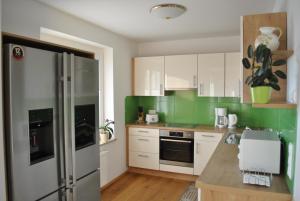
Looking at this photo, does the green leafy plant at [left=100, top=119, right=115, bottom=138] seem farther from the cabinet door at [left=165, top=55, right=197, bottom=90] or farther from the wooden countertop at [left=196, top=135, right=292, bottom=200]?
the wooden countertop at [left=196, top=135, right=292, bottom=200]

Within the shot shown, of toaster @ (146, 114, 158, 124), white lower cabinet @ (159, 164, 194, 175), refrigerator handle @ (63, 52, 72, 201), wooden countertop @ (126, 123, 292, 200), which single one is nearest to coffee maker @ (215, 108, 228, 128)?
white lower cabinet @ (159, 164, 194, 175)

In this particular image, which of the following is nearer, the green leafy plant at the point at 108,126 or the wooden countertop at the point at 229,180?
the wooden countertop at the point at 229,180

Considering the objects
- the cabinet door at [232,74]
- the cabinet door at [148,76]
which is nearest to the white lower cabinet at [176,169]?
the cabinet door at [148,76]

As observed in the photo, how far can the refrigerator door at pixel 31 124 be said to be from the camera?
142 centimetres

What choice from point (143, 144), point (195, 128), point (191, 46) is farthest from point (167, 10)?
point (143, 144)

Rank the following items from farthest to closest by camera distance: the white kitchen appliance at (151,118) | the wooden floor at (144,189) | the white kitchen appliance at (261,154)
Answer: the white kitchen appliance at (151,118), the wooden floor at (144,189), the white kitchen appliance at (261,154)

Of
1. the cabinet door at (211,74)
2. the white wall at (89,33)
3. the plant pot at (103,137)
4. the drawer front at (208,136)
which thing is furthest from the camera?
the cabinet door at (211,74)

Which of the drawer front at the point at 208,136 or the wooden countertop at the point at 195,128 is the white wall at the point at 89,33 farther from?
the drawer front at the point at 208,136

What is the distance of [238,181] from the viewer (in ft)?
5.18

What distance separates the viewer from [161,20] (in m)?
2.96

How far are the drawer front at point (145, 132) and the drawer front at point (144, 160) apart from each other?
1.11 ft

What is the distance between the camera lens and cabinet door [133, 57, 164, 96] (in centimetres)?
407

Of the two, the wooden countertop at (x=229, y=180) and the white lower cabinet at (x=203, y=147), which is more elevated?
the wooden countertop at (x=229, y=180)

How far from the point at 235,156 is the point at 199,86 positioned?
1.81 metres
